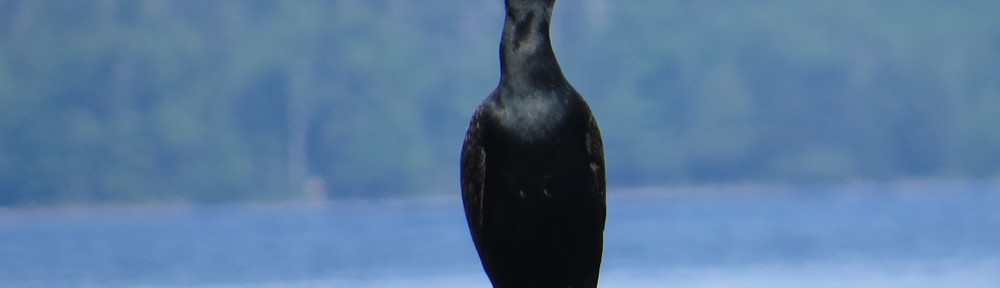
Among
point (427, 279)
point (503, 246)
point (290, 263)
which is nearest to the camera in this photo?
point (503, 246)

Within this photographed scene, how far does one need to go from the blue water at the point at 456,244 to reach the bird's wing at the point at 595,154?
12.8 meters

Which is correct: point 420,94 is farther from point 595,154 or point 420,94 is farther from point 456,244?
point 595,154

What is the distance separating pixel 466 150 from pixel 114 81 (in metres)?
65.6

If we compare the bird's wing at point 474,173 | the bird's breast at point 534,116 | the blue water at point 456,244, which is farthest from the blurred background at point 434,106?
the bird's breast at point 534,116

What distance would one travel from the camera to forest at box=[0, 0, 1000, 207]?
66.5 m

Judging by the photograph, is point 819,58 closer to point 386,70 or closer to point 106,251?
point 386,70

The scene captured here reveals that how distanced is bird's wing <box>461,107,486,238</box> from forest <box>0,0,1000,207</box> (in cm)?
5902

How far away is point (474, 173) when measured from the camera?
5629mm

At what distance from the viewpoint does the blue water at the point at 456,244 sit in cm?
2355

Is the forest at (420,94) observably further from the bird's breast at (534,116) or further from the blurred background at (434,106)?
the bird's breast at (534,116)

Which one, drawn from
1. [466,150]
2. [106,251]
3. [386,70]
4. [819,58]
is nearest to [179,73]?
[386,70]

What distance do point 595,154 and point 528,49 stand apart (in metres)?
0.39

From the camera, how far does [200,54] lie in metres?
73.1

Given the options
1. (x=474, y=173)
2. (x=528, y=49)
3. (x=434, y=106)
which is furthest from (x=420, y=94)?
(x=528, y=49)
